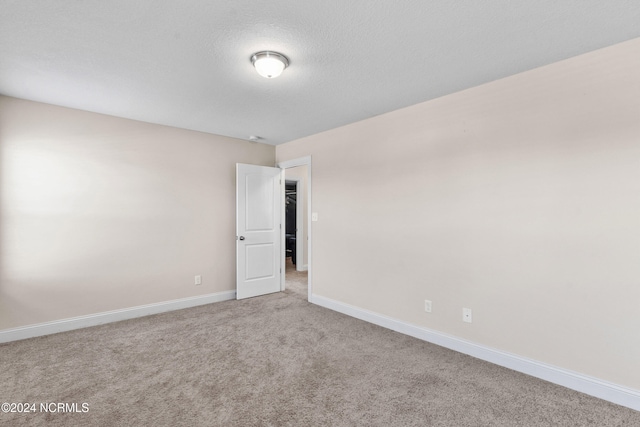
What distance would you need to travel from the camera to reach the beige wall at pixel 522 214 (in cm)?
206

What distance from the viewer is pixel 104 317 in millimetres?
3533

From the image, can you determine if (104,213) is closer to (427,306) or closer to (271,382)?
(271,382)

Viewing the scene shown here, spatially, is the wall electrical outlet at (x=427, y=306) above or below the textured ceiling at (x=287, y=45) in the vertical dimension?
below

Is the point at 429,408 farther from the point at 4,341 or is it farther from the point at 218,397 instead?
the point at 4,341

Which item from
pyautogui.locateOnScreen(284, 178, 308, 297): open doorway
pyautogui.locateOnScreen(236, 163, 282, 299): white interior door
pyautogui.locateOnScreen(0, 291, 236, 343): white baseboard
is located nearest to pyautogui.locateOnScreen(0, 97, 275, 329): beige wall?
pyautogui.locateOnScreen(0, 291, 236, 343): white baseboard

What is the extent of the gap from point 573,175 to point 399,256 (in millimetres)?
1690

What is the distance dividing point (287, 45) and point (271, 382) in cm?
250

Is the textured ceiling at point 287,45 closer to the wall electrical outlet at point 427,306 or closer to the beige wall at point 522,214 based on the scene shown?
the beige wall at point 522,214

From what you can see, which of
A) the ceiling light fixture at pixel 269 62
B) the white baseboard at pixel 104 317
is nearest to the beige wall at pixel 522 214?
the ceiling light fixture at pixel 269 62

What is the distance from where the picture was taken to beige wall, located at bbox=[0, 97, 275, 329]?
3.06 metres

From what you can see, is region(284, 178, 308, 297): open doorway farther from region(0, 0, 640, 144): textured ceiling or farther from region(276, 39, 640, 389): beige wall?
region(0, 0, 640, 144): textured ceiling

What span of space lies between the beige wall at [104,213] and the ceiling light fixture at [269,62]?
7.97ft

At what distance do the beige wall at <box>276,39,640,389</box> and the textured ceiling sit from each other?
11.6 inches

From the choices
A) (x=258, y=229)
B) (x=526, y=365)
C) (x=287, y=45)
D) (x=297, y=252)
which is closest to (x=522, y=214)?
(x=526, y=365)
